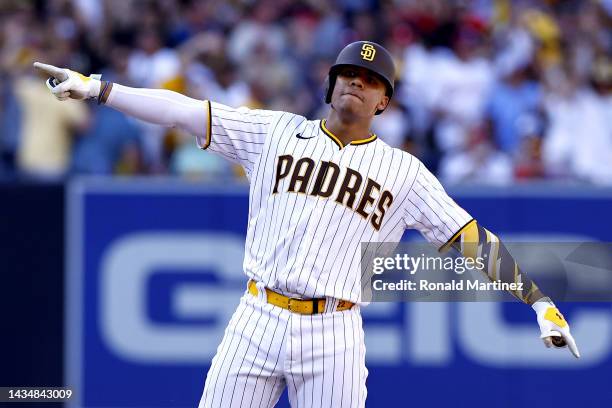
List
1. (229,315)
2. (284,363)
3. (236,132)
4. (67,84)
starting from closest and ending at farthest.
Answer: (67,84) < (284,363) < (236,132) < (229,315)

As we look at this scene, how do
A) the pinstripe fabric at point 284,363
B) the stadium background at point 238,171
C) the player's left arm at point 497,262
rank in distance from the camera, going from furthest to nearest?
the stadium background at point 238,171
the player's left arm at point 497,262
the pinstripe fabric at point 284,363

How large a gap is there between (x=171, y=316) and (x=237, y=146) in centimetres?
315

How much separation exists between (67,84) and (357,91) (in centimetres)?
127

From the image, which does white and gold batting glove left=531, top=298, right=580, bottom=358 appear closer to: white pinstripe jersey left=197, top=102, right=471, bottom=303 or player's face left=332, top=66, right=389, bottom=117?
white pinstripe jersey left=197, top=102, right=471, bottom=303

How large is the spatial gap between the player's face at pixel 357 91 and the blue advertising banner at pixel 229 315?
10.2 ft

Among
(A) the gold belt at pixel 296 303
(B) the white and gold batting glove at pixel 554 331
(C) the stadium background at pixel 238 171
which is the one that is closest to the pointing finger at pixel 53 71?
(A) the gold belt at pixel 296 303

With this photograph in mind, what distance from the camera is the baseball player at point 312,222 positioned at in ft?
17.1

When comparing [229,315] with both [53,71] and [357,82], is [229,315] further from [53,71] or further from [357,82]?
[53,71]

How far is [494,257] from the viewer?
5422 millimetres

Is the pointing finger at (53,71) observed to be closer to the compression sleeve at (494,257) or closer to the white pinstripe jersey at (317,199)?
the white pinstripe jersey at (317,199)

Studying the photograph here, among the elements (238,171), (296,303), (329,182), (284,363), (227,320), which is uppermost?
(238,171)

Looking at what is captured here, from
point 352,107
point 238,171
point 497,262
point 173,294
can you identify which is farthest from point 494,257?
point 238,171

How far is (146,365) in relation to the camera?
8344 millimetres

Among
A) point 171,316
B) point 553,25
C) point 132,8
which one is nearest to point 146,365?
point 171,316
